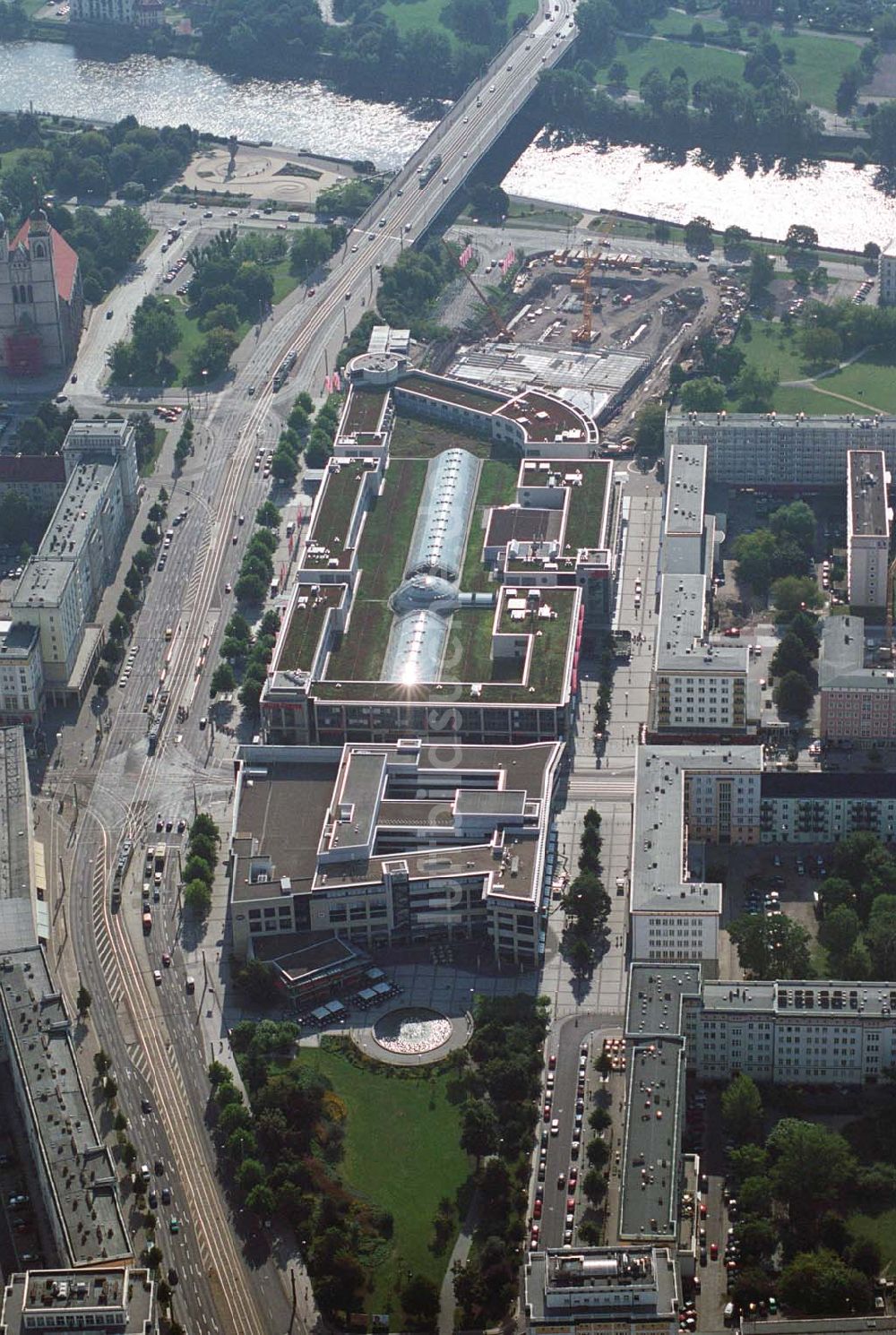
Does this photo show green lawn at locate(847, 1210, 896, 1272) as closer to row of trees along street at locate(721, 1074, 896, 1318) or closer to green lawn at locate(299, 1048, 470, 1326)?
row of trees along street at locate(721, 1074, 896, 1318)

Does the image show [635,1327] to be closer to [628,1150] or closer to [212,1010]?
[628,1150]

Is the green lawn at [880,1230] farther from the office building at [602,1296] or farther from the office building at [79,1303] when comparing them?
the office building at [79,1303]

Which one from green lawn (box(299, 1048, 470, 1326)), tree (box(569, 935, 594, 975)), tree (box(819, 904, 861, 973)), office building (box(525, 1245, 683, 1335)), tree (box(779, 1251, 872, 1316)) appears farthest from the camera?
tree (box(569, 935, 594, 975))

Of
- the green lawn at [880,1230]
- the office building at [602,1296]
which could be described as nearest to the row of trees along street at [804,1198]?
the green lawn at [880,1230]

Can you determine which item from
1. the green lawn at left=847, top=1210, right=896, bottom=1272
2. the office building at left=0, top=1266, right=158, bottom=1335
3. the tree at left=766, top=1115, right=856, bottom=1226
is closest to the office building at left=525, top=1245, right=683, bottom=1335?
the tree at left=766, top=1115, right=856, bottom=1226

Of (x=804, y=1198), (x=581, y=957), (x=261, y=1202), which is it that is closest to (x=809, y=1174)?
(x=804, y=1198)

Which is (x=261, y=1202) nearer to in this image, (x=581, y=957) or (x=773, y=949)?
(x=581, y=957)
